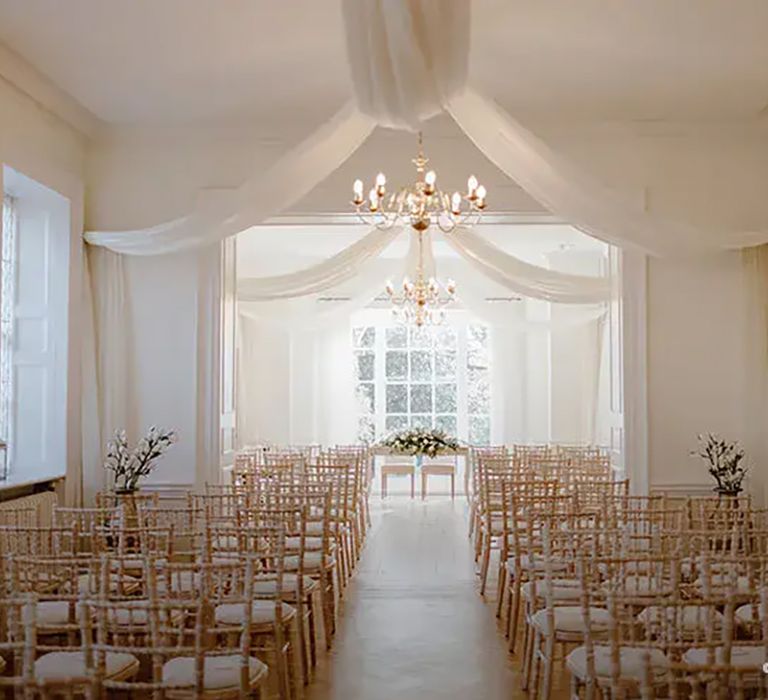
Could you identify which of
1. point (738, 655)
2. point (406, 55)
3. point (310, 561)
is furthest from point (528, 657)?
point (406, 55)

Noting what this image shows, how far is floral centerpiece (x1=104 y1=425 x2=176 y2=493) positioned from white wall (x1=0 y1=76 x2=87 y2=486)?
0.30 meters

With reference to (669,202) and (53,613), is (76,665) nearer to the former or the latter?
(53,613)

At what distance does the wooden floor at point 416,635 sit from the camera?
5.41 metres

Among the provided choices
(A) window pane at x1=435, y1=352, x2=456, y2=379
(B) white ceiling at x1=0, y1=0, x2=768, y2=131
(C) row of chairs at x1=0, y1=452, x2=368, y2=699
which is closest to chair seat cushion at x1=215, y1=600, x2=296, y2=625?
(C) row of chairs at x1=0, y1=452, x2=368, y2=699

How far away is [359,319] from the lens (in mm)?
16859

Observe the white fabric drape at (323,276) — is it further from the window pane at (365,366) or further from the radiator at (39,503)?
the window pane at (365,366)

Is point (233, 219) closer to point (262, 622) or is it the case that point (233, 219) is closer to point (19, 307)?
point (19, 307)

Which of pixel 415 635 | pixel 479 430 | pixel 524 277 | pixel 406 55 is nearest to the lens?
pixel 406 55

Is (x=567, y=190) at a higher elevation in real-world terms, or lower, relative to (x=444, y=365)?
higher

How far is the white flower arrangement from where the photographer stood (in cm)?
1491

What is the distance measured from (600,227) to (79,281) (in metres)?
4.27

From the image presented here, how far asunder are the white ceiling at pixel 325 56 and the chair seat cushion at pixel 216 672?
4009 millimetres

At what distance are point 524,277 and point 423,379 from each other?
254 inches

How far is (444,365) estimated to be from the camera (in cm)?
1697
